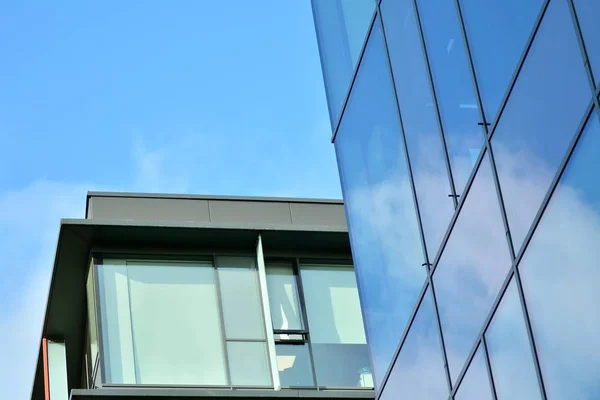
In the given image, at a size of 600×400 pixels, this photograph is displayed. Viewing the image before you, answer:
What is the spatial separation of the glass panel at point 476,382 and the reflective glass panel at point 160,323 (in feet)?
40.3

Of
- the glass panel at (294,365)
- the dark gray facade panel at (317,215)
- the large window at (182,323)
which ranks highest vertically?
the dark gray facade panel at (317,215)

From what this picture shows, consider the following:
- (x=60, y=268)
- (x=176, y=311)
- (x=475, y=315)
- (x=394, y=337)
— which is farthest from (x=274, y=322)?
(x=475, y=315)

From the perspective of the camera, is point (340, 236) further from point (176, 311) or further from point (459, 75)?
point (459, 75)

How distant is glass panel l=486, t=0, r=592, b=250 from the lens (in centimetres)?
906

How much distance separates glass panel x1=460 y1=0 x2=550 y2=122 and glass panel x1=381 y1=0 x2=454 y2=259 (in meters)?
1.32

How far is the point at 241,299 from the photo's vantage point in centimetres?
2438

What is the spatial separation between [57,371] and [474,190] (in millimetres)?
17712

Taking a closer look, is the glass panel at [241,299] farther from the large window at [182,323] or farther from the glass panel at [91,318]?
the glass panel at [91,318]

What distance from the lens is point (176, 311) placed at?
2389 centimetres

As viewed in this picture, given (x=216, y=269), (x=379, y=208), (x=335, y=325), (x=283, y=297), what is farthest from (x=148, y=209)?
(x=379, y=208)

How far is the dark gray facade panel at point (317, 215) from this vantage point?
25688mm

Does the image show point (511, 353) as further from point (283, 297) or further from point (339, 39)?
point (283, 297)

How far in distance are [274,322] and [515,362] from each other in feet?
47.5

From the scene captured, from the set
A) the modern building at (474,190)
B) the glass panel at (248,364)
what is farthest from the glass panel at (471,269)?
the glass panel at (248,364)
